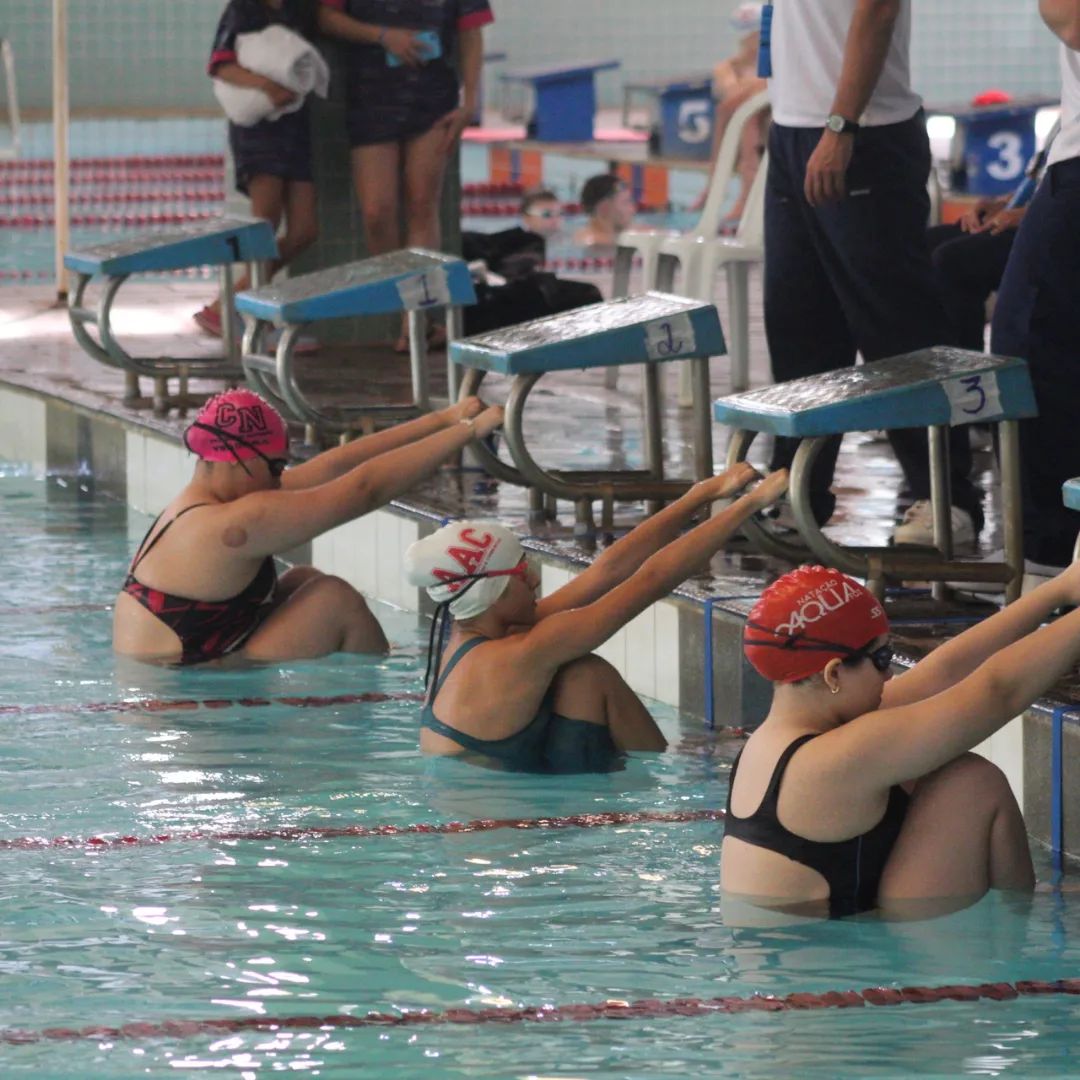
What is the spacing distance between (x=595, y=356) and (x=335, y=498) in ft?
2.48

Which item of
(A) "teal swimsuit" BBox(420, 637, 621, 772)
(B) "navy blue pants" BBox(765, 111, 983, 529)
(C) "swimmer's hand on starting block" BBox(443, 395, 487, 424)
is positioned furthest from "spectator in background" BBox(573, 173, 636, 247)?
(A) "teal swimsuit" BBox(420, 637, 621, 772)

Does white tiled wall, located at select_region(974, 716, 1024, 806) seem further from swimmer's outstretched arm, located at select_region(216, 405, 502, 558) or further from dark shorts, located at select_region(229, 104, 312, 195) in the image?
dark shorts, located at select_region(229, 104, 312, 195)

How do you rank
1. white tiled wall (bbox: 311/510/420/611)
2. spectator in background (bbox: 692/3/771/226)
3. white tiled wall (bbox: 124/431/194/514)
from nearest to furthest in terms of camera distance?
white tiled wall (bbox: 311/510/420/611), white tiled wall (bbox: 124/431/194/514), spectator in background (bbox: 692/3/771/226)

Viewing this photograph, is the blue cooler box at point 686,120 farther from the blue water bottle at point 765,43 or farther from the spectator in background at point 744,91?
the blue water bottle at point 765,43

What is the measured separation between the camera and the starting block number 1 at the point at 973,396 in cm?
431

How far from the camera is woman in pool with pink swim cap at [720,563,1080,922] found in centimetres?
328

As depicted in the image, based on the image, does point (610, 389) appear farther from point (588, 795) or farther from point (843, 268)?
point (588, 795)

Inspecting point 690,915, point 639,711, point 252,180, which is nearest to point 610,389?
point 252,180

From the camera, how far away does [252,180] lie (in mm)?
8492

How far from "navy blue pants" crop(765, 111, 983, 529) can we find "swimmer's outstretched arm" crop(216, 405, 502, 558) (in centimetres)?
77

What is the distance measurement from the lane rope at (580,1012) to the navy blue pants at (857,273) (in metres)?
2.04

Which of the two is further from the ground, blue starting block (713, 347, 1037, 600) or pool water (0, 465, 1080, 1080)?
blue starting block (713, 347, 1037, 600)

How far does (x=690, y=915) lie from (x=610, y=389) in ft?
16.5

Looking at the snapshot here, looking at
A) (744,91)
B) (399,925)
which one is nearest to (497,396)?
(399,925)
